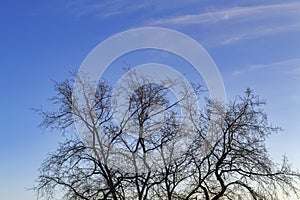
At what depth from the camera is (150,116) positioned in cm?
1109

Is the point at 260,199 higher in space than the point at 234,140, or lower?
lower

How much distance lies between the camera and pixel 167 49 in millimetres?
10883

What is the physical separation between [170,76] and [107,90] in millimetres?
1839

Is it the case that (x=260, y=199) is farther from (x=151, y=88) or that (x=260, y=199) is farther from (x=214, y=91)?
(x=151, y=88)

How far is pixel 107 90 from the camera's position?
11344mm

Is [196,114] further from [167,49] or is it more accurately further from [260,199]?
[260,199]

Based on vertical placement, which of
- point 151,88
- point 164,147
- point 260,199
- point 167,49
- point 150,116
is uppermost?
point 167,49

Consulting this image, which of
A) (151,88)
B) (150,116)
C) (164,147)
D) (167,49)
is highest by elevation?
(167,49)

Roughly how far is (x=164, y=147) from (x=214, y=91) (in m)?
2.09

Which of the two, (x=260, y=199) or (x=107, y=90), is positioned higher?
(x=107, y=90)

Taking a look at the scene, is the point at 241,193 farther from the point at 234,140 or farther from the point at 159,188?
the point at 159,188

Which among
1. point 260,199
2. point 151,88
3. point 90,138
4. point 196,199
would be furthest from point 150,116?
point 260,199

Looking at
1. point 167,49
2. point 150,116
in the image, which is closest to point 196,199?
point 150,116

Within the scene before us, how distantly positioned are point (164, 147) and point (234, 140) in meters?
1.97
